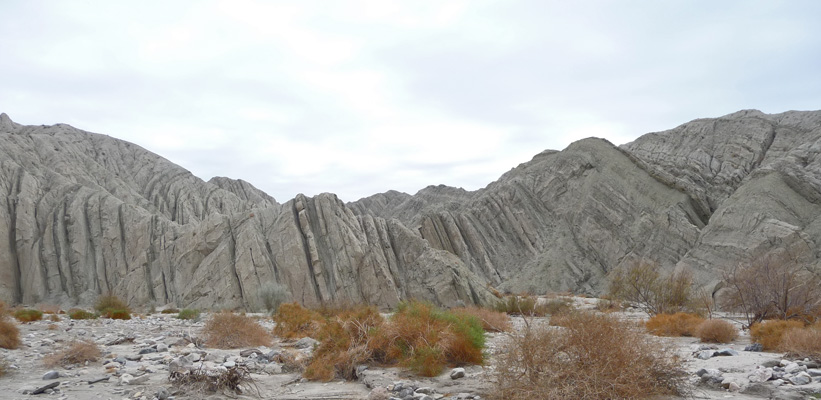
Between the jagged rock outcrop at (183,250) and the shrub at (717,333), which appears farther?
the jagged rock outcrop at (183,250)

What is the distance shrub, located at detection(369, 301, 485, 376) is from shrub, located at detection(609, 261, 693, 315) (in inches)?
612

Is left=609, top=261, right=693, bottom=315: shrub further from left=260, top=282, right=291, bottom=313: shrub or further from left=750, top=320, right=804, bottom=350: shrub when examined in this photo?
left=260, top=282, right=291, bottom=313: shrub

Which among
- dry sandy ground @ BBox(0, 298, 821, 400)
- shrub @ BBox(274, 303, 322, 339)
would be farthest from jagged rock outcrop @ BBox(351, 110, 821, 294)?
dry sandy ground @ BBox(0, 298, 821, 400)

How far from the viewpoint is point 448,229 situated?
58.6 m

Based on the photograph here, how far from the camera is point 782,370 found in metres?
8.59

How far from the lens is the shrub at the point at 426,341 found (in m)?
9.89

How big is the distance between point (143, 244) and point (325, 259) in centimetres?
2439

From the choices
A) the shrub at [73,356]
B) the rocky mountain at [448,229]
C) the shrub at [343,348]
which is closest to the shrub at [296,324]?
the shrub at [343,348]

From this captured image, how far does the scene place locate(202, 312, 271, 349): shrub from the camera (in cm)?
1416

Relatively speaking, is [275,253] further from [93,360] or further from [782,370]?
[782,370]

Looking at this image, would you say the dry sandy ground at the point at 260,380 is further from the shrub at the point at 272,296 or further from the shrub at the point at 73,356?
the shrub at the point at 272,296

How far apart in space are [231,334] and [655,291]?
65.6ft

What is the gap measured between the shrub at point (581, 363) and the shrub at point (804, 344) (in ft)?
15.1

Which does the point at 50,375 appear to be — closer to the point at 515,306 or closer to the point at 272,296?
the point at 515,306
